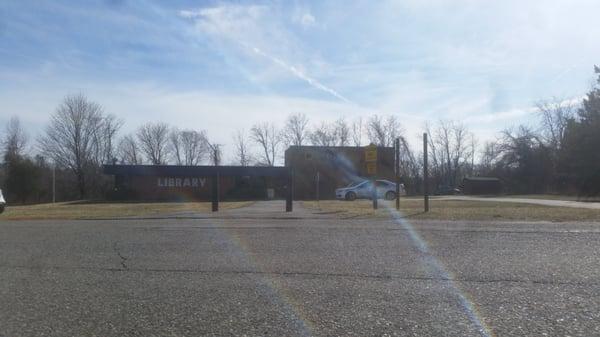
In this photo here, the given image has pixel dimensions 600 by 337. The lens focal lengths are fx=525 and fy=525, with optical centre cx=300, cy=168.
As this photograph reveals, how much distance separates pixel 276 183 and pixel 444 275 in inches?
1686

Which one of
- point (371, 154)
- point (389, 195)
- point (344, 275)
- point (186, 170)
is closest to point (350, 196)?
point (389, 195)

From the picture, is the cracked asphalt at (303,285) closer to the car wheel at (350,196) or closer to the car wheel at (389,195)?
the car wheel at (389,195)

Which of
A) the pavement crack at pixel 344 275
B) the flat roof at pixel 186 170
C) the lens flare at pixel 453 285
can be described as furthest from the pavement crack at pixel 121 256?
the flat roof at pixel 186 170

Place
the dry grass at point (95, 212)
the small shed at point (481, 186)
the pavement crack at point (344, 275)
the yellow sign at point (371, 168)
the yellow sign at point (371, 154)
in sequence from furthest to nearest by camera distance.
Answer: the small shed at point (481, 186)
the yellow sign at point (371, 168)
the yellow sign at point (371, 154)
the dry grass at point (95, 212)
the pavement crack at point (344, 275)

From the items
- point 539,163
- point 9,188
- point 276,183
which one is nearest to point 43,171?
point 9,188

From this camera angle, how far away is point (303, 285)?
245 inches

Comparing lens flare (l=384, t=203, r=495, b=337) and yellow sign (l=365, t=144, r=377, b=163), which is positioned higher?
yellow sign (l=365, t=144, r=377, b=163)

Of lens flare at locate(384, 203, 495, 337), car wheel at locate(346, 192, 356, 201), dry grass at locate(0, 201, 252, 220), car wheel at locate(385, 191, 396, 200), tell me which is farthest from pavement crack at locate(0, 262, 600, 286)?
car wheel at locate(346, 192, 356, 201)

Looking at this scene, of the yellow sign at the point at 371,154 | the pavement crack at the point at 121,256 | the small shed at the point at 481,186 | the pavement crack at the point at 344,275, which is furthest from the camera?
the small shed at the point at 481,186

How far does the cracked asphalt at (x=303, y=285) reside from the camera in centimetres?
461

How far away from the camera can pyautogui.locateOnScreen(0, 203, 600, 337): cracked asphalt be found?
461cm

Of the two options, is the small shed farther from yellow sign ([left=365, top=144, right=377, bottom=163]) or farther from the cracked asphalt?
the cracked asphalt

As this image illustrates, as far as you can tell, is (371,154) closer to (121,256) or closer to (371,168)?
(371,168)

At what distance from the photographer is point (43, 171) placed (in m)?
58.9
